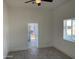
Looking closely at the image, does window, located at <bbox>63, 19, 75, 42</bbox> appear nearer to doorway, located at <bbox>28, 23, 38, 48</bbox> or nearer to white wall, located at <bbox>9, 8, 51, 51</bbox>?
white wall, located at <bbox>9, 8, 51, 51</bbox>

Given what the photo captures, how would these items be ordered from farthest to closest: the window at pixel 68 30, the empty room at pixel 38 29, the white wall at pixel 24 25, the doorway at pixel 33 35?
the doorway at pixel 33 35 → the white wall at pixel 24 25 → the empty room at pixel 38 29 → the window at pixel 68 30

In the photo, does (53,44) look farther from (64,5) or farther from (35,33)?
(64,5)

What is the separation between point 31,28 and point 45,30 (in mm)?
1169

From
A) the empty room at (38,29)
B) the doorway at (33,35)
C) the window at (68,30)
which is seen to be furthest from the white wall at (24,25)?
the window at (68,30)

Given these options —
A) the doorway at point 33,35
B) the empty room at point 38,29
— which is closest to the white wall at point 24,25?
the empty room at point 38,29

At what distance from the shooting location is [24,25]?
721 cm

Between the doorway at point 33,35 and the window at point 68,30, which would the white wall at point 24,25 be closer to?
the doorway at point 33,35

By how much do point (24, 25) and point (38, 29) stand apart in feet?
3.90

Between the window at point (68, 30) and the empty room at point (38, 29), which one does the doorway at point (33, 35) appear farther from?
the window at point (68, 30)

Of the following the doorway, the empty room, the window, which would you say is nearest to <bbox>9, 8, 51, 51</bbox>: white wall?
the empty room

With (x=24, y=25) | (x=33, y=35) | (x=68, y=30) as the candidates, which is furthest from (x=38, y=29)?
(x=68, y=30)

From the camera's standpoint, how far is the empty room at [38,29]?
239 inches

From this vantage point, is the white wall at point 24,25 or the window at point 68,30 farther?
the white wall at point 24,25

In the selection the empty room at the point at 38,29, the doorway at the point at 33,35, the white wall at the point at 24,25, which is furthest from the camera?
the doorway at the point at 33,35
